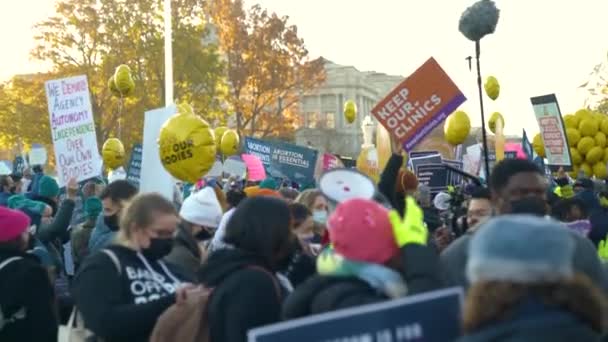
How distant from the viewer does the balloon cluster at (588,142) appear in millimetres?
13211

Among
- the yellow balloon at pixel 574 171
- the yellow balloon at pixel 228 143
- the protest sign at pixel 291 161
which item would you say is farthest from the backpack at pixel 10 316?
the yellow balloon at pixel 228 143

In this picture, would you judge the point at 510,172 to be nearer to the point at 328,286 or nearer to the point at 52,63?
the point at 328,286

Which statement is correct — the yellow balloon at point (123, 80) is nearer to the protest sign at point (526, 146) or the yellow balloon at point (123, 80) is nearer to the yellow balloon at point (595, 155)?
the yellow balloon at point (595, 155)

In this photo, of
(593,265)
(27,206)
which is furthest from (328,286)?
(27,206)

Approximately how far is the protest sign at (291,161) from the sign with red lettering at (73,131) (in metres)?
4.96

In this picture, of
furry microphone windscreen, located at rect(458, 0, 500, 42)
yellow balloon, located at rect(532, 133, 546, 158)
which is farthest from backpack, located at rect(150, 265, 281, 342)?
yellow balloon, located at rect(532, 133, 546, 158)

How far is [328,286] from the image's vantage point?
355 centimetres

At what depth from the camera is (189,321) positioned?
4129mm

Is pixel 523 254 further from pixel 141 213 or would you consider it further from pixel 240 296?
pixel 141 213

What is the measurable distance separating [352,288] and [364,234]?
0.60 ft

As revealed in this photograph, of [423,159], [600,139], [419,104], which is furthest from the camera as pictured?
[423,159]

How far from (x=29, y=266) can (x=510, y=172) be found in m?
2.35

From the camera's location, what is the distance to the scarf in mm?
3480

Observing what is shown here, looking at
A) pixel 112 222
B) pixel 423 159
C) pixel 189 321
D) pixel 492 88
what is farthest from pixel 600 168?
pixel 189 321
